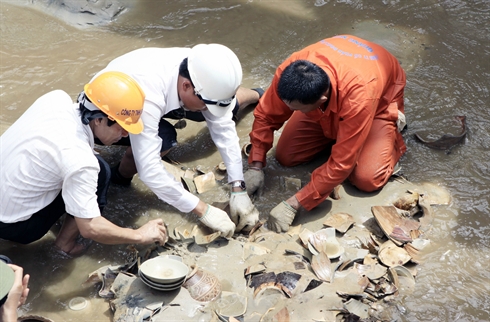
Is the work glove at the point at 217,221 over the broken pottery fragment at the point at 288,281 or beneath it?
over

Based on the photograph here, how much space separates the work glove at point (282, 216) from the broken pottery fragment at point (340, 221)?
0.84 feet

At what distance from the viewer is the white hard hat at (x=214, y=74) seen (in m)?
3.02

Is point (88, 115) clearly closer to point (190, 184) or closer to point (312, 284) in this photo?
point (190, 184)

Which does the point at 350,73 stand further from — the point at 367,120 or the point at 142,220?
the point at 142,220

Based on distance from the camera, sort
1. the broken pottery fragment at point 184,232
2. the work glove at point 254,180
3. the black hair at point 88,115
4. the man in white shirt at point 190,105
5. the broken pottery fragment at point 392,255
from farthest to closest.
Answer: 1. the work glove at point 254,180
2. the broken pottery fragment at point 184,232
3. the broken pottery fragment at point 392,255
4. the man in white shirt at point 190,105
5. the black hair at point 88,115

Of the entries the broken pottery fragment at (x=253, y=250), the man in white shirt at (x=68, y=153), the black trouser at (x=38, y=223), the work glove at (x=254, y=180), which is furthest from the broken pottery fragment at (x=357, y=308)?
the black trouser at (x=38, y=223)

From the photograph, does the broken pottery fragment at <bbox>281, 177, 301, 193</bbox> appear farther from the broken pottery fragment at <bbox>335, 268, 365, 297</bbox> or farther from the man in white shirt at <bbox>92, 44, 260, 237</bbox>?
the broken pottery fragment at <bbox>335, 268, 365, 297</bbox>

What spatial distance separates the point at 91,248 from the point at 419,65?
3.69m

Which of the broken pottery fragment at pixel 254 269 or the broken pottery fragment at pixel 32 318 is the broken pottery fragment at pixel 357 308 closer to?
the broken pottery fragment at pixel 254 269

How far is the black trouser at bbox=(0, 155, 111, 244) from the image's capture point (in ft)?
9.73

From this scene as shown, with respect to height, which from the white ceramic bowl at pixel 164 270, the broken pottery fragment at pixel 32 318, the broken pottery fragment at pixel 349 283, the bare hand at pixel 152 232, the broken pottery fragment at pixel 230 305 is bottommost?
the broken pottery fragment at pixel 349 283

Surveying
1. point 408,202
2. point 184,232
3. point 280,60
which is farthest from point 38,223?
point 280,60

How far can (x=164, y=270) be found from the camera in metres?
2.94

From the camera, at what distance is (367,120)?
3387 millimetres
